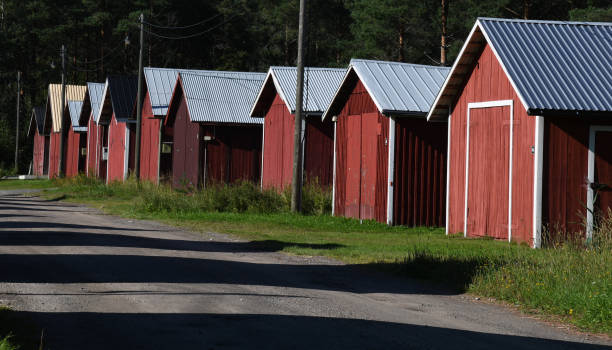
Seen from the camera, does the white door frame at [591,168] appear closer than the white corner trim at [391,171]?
Yes

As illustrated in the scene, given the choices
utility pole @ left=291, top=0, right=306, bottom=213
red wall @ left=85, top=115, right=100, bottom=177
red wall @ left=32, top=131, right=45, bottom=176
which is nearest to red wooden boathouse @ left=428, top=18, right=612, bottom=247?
utility pole @ left=291, top=0, right=306, bottom=213

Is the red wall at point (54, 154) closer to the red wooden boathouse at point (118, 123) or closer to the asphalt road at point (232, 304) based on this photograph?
the red wooden boathouse at point (118, 123)

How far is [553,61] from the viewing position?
62.4 ft

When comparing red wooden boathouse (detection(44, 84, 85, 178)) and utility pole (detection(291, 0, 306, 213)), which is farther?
red wooden boathouse (detection(44, 84, 85, 178))

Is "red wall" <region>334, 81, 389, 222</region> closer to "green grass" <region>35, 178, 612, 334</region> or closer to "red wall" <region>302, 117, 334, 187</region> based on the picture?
"green grass" <region>35, 178, 612, 334</region>

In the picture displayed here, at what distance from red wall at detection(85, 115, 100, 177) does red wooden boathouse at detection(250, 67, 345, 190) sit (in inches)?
802

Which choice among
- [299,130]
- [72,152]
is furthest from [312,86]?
[72,152]

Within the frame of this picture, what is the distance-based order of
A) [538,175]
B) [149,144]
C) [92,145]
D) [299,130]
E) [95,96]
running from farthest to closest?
1. [92,145]
2. [95,96]
3. [149,144]
4. [299,130]
5. [538,175]

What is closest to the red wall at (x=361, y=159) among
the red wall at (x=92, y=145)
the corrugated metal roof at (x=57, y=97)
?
the red wall at (x=92, y=145)

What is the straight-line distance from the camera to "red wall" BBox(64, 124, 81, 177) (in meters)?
58.1

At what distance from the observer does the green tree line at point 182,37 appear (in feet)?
184

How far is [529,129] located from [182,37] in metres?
51.0

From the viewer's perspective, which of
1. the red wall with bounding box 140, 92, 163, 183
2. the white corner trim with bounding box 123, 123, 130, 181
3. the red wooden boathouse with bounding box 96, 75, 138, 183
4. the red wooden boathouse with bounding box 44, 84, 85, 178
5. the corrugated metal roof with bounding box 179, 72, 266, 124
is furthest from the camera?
the red wooden boathouse with bounding box 44, 84, 85, 178

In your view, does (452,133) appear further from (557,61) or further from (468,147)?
(557,61)
